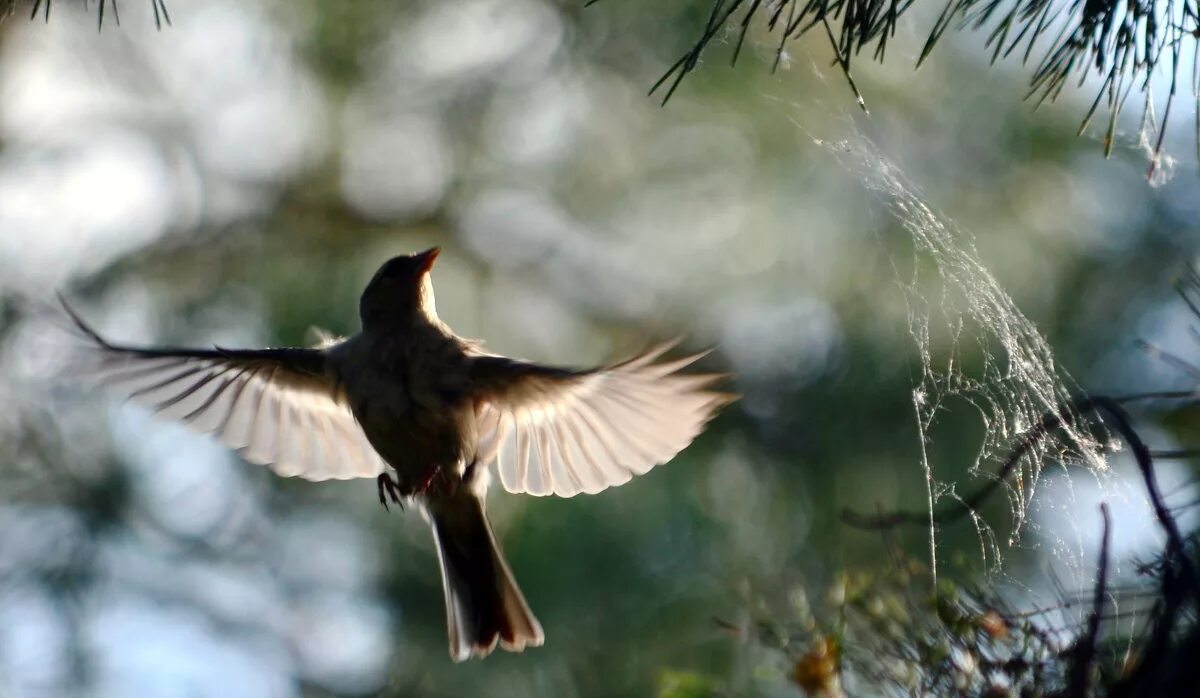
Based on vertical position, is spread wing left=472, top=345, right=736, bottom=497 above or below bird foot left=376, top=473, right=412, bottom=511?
above

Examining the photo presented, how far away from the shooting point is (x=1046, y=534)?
2.20 metres

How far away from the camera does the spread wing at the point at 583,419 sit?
237 centimetres

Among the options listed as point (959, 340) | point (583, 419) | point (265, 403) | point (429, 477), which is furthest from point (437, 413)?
point (959, 340)

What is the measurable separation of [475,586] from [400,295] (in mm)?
625

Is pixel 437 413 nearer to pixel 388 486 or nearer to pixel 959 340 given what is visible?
pixel 388 486

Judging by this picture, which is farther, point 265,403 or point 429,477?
point 265,403

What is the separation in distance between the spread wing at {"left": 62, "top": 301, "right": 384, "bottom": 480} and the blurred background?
94 centimetres

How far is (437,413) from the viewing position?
254 centimetres

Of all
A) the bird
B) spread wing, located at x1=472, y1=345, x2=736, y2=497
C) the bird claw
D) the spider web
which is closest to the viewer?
spread wing, located at x1=472, y1=345, x2=736, y2=497

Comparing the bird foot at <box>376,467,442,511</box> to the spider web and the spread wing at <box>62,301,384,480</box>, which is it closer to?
the spread wing at <box>62,301,384,480</box>

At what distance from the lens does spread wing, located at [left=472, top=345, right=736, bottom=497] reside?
2.37m

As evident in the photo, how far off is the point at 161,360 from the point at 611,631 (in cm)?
175

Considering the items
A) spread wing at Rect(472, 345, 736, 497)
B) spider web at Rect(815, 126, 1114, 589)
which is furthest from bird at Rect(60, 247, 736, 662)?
spider web at Rect(815, 126, 1114, 589)

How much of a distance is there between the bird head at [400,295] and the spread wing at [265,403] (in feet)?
0.47
